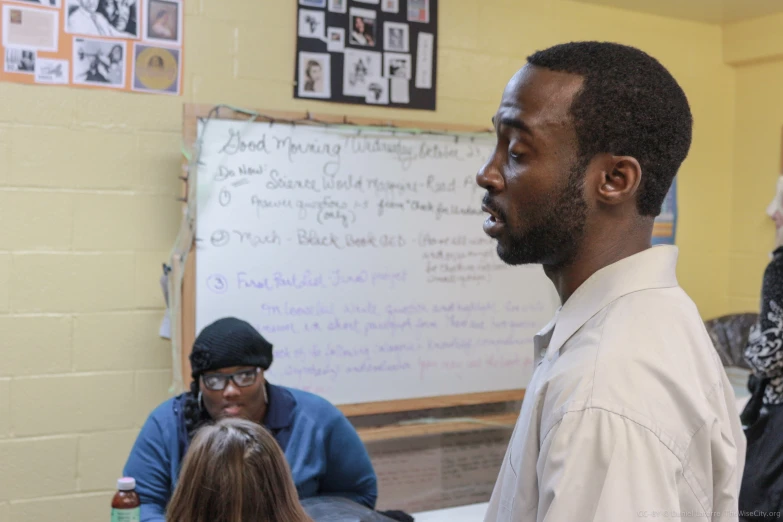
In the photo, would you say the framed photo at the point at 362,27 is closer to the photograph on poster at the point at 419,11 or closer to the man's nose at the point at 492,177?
the photograph on poster at the point at 419,11

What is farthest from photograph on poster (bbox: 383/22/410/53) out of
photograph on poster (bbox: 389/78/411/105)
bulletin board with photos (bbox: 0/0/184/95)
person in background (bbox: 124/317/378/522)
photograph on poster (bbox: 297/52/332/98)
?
person in background (bbox: 124/317/378/522)

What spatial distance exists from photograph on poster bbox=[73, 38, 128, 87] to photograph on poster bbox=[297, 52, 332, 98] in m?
0.63

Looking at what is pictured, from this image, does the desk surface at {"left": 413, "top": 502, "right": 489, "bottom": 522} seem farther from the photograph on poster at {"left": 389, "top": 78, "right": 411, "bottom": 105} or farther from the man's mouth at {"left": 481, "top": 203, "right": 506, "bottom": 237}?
the photograph on poster at {"left": 389, "top": 78, "right": 411, "bottom": 105}

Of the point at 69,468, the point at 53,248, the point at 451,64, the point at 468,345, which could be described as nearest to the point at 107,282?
the point at 53,248

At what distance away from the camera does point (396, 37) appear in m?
3.11

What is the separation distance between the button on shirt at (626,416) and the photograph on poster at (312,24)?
7.56ft

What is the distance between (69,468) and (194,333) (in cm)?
60

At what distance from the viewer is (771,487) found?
2373 millimetres

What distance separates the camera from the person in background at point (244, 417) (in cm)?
210

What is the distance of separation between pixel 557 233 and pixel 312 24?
2.28m

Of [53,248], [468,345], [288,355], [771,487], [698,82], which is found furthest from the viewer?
[698,82]

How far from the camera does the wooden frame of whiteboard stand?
8.68 feet

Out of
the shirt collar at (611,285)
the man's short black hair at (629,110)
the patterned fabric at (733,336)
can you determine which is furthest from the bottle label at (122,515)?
the patterned fabric at (733,336)

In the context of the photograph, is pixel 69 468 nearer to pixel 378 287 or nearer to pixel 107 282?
pixel 107 282
